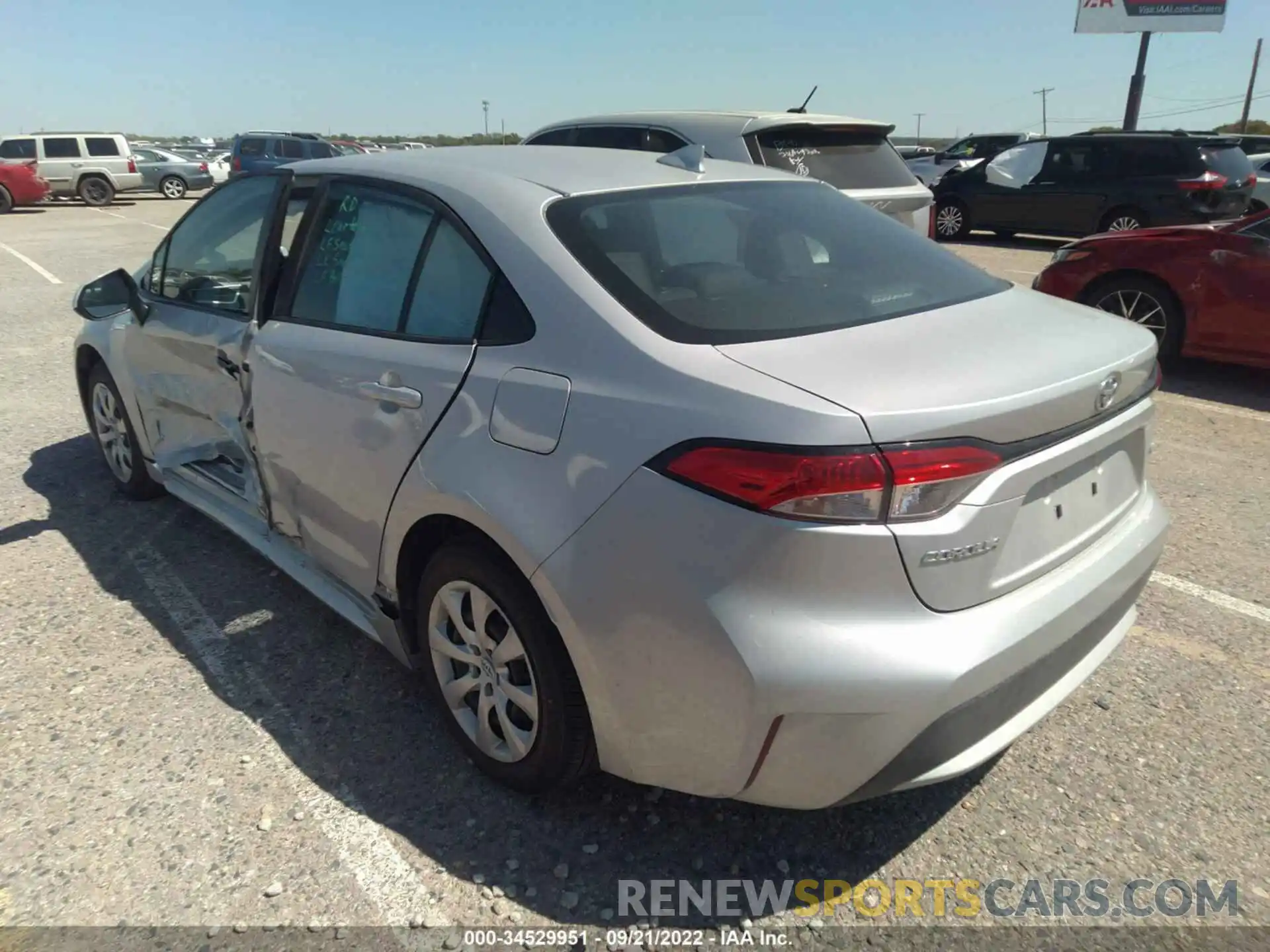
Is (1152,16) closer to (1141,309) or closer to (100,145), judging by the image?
(1141,309)

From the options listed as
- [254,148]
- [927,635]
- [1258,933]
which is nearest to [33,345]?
[927,635]

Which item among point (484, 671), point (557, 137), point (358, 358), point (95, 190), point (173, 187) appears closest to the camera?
point (484, 671)

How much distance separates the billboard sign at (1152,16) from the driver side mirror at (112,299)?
117 ft

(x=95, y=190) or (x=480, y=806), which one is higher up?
(x=95, y=190)

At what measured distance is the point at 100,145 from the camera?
24344 millimetres

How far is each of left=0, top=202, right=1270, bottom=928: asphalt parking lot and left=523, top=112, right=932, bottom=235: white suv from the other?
3487mm

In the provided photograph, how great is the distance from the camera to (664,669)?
197 centimetres

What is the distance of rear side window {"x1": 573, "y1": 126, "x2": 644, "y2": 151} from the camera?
6754 mm

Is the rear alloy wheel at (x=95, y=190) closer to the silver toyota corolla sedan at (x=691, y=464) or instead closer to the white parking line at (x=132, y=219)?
the white parking line at (x=132, y=219)

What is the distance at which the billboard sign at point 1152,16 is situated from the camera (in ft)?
102

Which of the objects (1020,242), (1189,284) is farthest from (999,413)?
(1020,242)

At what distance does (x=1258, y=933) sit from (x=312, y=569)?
284cm

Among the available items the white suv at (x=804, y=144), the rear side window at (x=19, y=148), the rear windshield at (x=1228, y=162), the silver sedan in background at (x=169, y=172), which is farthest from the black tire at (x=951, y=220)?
the rear side window at (x=19, y=148)

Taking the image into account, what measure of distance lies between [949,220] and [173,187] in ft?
74.5
